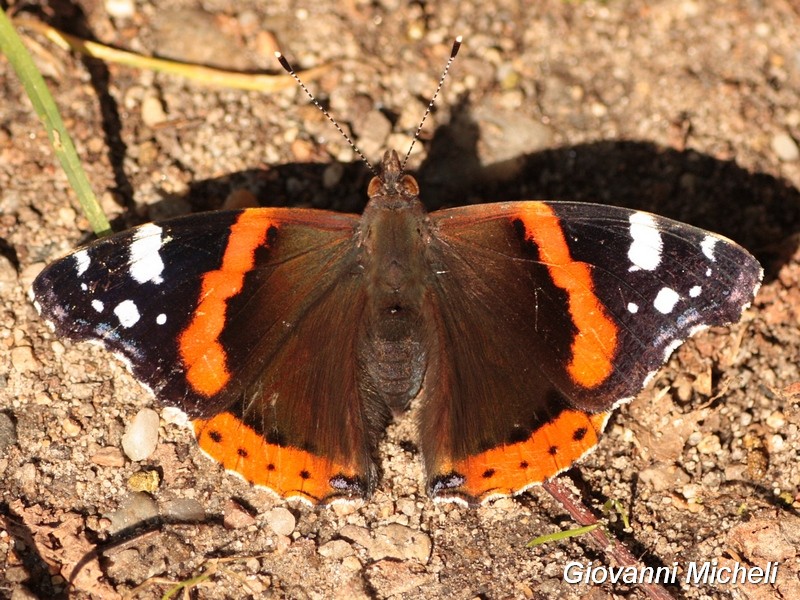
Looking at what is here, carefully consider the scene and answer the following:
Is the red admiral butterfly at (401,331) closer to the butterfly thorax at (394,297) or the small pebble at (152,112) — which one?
the butterfly thorax at (394,297)

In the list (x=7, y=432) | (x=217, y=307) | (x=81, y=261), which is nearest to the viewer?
(x=81, y=261)

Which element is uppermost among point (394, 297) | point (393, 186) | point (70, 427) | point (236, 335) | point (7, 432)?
point (393, 186)

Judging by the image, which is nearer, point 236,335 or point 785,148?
point 236,335

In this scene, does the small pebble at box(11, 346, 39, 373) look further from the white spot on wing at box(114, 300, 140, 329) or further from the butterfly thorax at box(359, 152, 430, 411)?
the butterfly thorax at box(359, 152, 430, 411)

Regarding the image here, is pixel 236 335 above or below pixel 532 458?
above

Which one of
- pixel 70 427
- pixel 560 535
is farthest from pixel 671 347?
pixel 70 427

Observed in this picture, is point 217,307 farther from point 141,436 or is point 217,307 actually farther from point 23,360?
point 23,360

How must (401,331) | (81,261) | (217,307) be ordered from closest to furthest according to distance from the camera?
(81,261), (217,307), (401,331)

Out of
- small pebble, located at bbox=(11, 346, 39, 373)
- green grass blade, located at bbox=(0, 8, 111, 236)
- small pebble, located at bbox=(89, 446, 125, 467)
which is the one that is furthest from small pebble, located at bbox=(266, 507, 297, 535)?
green grass blade, located at bbox=(0, 8, 111, 236)

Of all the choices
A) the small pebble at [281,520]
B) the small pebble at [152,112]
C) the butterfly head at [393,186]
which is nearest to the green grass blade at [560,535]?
the small pebble at [281,520]
